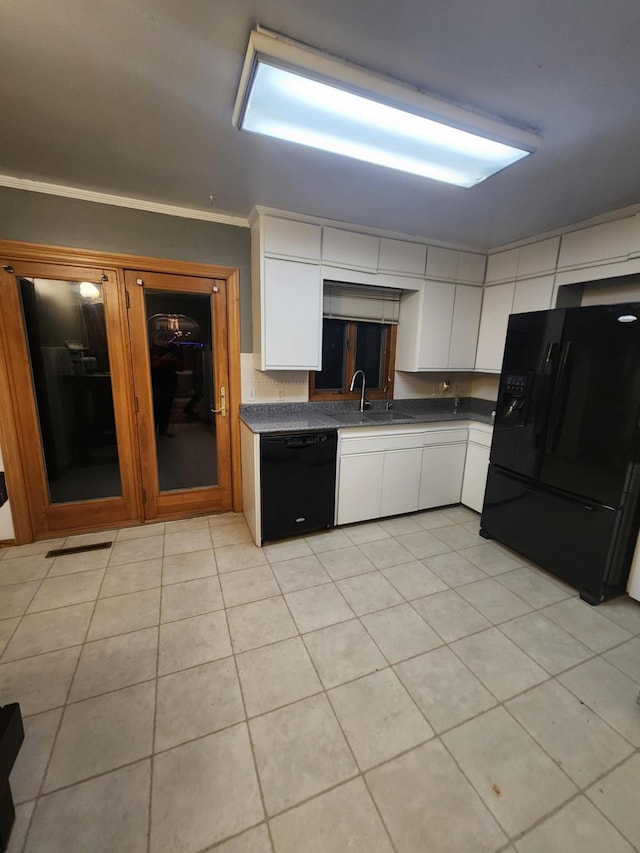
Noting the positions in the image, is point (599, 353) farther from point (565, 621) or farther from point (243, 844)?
point (243, 844)

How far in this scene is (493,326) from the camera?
3305 millimetres

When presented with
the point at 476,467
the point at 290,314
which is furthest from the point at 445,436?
the point at 290,314

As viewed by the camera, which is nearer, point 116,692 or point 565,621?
point 116,692

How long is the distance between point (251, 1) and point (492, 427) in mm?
2884

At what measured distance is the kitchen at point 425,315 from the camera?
3.76ft

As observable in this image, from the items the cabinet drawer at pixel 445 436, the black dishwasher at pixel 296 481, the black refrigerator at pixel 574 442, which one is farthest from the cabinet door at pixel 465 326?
the black dishwasher at pixel 296 481

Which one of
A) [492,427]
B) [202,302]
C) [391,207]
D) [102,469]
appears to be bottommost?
[102,469]

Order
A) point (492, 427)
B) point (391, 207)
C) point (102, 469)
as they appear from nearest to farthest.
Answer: point (391, 207) → point (102, 469) → point (492, 427)

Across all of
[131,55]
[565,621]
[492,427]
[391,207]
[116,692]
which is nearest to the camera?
[131,55]

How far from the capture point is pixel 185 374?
2.85m

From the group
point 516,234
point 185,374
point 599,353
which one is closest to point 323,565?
point 185,374

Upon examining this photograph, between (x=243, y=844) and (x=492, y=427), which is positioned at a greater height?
(x=492, y=427)

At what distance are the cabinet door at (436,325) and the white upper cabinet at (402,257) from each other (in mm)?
203

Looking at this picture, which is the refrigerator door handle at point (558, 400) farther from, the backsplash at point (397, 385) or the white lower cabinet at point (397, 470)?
the backsplash at point (397, 385)
